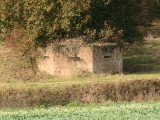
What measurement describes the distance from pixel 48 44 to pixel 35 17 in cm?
148

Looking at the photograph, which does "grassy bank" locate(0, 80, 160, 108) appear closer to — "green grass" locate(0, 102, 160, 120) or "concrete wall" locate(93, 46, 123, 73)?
"concrete wall" locate(93, 46, 123, 73)

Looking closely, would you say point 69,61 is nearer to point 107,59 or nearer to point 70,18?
point 107,59

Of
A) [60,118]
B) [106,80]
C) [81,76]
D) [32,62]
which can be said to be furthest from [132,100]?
[32,62]

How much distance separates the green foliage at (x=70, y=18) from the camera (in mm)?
25344

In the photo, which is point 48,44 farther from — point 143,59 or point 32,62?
point 143,59

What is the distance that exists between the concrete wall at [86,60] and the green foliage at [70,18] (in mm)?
916

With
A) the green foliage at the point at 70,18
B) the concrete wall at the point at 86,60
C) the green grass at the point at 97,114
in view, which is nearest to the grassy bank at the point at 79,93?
the concrete wall at the point at 86,60

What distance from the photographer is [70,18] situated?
82.8ft

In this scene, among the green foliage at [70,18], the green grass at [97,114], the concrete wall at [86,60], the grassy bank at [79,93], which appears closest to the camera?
the green grass at [97,114]

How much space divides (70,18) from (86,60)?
7.08ft

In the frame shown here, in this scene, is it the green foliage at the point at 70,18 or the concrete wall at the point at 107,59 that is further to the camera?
the green foliage at the point at 70,18

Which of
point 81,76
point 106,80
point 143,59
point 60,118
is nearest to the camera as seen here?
point 60,118

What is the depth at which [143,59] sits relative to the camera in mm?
28906

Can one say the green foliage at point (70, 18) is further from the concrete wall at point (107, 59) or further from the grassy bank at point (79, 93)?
the grassy bank at point (79, 93)
